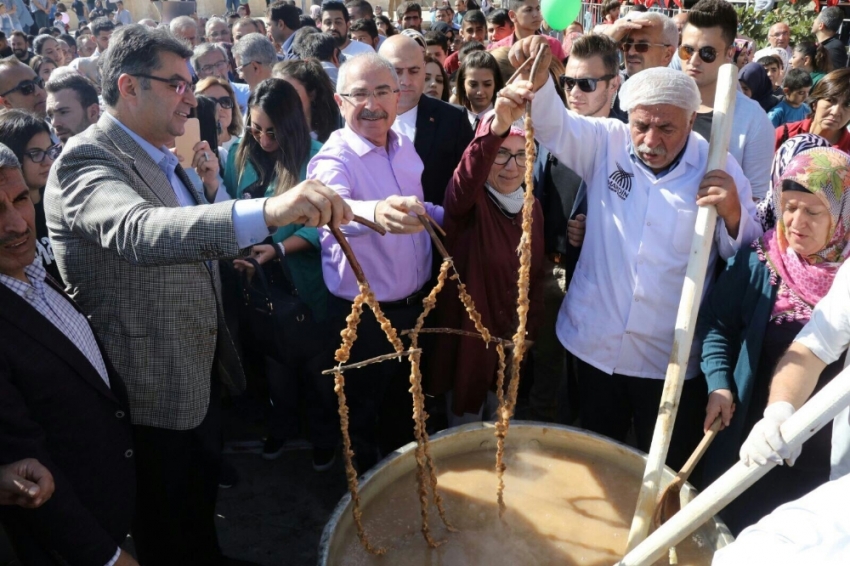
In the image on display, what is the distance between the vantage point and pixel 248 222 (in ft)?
4.91

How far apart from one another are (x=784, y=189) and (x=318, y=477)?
2.41 m

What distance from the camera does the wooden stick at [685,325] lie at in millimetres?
1743

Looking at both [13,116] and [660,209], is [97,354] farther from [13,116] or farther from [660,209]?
[660,209]

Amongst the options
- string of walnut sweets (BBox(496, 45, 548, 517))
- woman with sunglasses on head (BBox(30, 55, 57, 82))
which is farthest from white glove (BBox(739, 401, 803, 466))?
woman with sunglasses on head (BBox(30, 55, 57, 82))

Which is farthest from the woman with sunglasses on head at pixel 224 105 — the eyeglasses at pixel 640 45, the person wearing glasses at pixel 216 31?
the person wearing glasses at pixel 216 31

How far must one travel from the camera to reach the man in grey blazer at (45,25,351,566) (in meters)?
1.51

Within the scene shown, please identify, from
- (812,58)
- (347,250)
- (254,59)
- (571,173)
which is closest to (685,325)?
(347,250)

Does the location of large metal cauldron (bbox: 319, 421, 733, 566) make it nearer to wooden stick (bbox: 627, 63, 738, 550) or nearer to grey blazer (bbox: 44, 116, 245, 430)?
wooden stick (bbox: 627, 63, 738, 550)

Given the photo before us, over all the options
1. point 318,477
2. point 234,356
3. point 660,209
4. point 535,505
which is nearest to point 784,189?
point 660,209

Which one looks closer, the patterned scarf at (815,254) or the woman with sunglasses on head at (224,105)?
the patterned scarf at (815,254)

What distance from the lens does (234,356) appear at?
85.7 inches

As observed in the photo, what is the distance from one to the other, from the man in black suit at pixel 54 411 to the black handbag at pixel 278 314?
86 centimetres

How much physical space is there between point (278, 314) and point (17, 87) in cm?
302

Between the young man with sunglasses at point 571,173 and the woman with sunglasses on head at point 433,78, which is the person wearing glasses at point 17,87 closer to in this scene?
the woman with sunglasses on head at point 433,78
